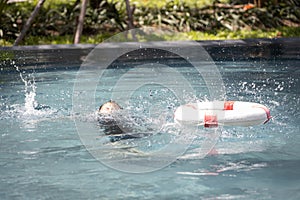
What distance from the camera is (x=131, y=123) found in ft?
17.3

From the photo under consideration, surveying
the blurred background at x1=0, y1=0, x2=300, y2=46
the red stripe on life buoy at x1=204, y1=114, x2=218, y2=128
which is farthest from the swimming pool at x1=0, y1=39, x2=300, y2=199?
the blurred background at x1=0, y1=0, x2=300, y2=46

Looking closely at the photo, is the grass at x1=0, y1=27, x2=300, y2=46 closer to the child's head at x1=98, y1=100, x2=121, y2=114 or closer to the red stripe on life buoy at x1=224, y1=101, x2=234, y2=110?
the child's head at x1=98, y1=100, x2=121, y2=114

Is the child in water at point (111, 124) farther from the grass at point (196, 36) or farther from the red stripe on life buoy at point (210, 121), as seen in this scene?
the grass at point (196, 36)

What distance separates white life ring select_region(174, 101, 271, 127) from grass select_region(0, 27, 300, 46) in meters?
5.91

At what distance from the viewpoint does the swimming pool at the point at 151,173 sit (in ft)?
11.8

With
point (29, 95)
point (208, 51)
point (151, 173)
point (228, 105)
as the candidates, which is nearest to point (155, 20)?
point (208, 51)

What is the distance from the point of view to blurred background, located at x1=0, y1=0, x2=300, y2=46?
36.3 feet

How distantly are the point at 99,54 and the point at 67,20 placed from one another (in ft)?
9.04

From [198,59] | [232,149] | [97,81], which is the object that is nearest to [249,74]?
[198,59]

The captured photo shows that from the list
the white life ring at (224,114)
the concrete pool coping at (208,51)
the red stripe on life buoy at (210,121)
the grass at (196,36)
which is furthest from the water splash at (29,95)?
the grass at (196,36)

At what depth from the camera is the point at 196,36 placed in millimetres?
10984

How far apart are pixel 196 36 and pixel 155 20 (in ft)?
4.07

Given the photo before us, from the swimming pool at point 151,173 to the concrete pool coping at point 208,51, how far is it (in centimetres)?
84

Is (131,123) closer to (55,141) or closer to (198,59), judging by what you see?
(55,141)
